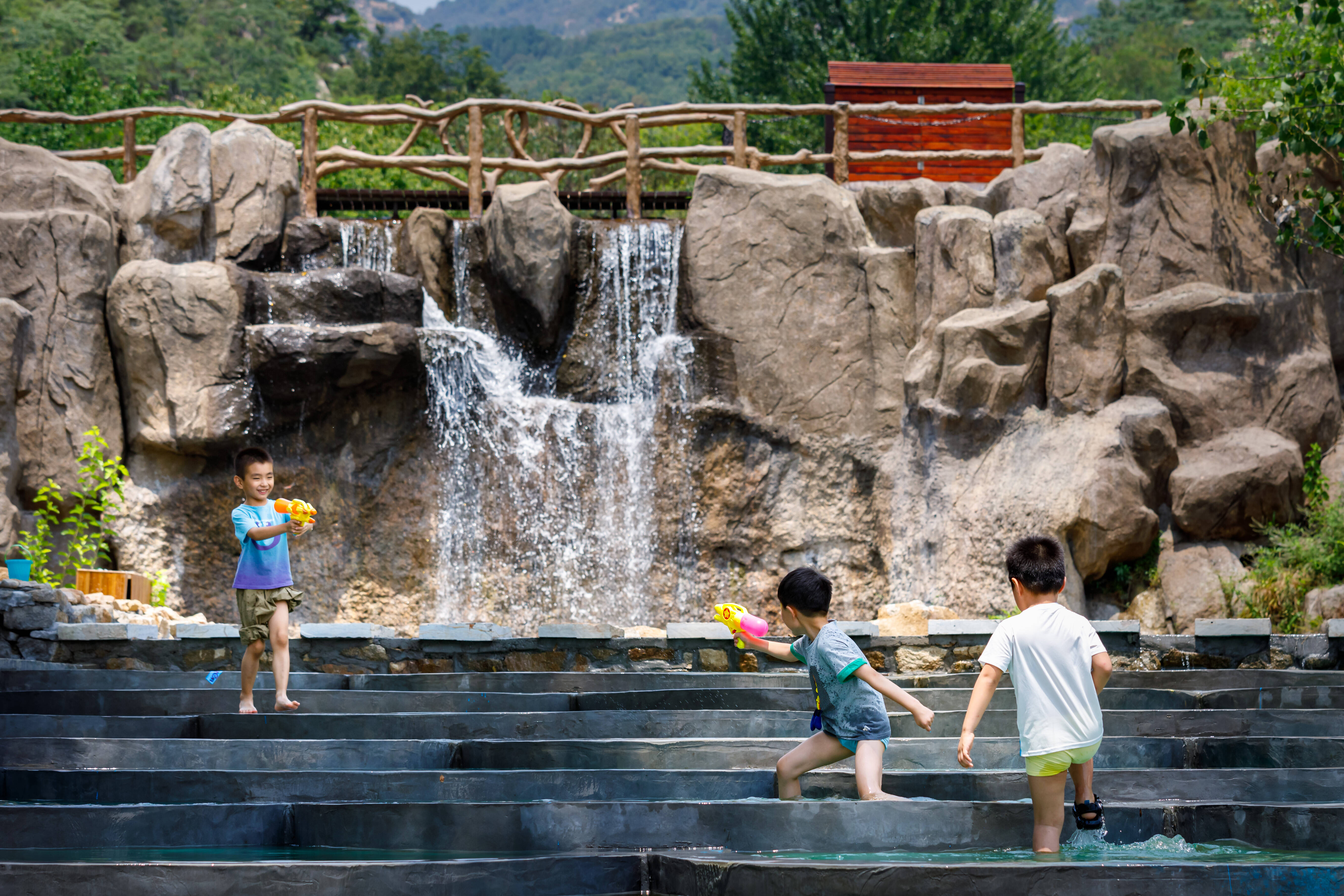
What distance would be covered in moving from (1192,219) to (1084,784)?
10.3 meters

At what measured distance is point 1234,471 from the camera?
12.4m

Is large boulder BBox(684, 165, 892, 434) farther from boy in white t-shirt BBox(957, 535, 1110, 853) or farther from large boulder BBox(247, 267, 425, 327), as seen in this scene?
boy in white t-shirt BBox(957, 535, 1110, 853)

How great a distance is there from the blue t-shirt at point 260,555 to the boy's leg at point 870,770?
331 cm

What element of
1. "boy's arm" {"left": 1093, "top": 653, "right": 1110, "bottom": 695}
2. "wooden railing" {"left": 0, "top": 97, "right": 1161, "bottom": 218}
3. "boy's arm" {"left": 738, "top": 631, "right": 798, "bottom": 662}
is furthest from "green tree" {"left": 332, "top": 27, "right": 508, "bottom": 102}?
"boy's arm" {"left": 1093, "top": 653, "right": 1110, "bottom": 695}

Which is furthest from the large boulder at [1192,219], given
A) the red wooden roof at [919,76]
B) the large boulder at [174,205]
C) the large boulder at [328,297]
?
the large boulder at [174,205]

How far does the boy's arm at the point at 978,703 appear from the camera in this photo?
4.32 m

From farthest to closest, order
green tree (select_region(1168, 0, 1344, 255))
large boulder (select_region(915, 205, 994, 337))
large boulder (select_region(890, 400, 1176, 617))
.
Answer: large boulder (select_region(915, 205, 994, 337))
large boulder (select_region(890, 400, 1176, 617))
green tree (select_region(1168, 0, 1344, 255))

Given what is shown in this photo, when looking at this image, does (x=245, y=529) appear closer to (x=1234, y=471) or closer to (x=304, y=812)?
(x=304, y=812)

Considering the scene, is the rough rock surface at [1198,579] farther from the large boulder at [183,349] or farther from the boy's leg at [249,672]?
the large boulder at [183,349]

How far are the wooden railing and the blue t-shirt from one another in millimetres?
9315

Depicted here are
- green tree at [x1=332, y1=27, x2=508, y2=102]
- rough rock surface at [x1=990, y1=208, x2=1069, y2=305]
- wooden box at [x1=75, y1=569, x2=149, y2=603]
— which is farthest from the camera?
green tree at [x1=332, y1=27, x2=508, y2=102]

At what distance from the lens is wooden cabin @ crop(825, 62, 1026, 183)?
1908 cm

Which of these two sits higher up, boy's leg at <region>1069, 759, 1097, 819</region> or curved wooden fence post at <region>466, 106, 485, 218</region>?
curved wooden fence post at <region>466, 106, 485, 218</region>

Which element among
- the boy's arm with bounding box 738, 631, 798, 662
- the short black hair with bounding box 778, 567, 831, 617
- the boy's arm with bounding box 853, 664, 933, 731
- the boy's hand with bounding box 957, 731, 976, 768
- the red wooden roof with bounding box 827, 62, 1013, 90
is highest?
the red wooden roof with bounding box 827, 62, 1013, 90
